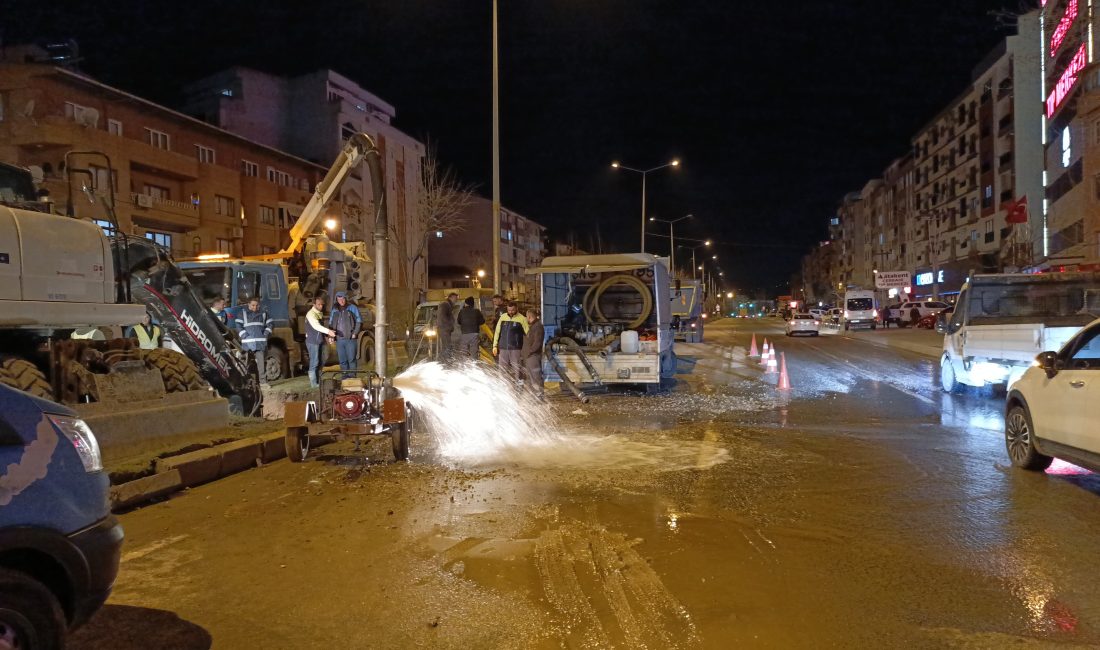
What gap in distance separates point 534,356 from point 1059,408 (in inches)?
313

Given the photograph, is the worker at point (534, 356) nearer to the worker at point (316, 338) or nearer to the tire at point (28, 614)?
the worker at point (316, 338)

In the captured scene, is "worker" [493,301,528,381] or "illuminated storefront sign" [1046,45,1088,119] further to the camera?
"illuminated storefront sign" [1046,45,1088,119]

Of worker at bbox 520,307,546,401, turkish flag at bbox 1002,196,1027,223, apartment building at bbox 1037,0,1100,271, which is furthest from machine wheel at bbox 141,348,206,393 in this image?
turkish flag at bbox 1002,196,1027,223

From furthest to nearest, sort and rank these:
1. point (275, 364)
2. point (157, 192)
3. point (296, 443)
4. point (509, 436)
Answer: point (157, 192) < point (275, 364) < point (509, 436) < point (296, 443)

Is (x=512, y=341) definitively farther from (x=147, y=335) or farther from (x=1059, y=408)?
(x=1059, y=408)

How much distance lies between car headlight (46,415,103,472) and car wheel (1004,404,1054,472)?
7.68 meters

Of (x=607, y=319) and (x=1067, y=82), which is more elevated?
(x=1067, y=82)

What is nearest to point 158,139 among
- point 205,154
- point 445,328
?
point 205,154

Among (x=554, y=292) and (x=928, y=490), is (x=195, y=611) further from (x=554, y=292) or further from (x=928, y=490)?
(x=554, y=292)

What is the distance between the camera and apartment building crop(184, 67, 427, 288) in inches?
1825

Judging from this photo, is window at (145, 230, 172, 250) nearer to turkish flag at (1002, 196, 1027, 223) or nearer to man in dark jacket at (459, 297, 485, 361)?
man in dark jacket at (459, 297, 485, 361)

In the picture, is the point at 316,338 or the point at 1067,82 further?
the point at 1067,82

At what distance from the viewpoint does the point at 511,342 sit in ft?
44.3

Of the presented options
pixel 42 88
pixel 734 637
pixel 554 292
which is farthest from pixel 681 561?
pixel 42 88
